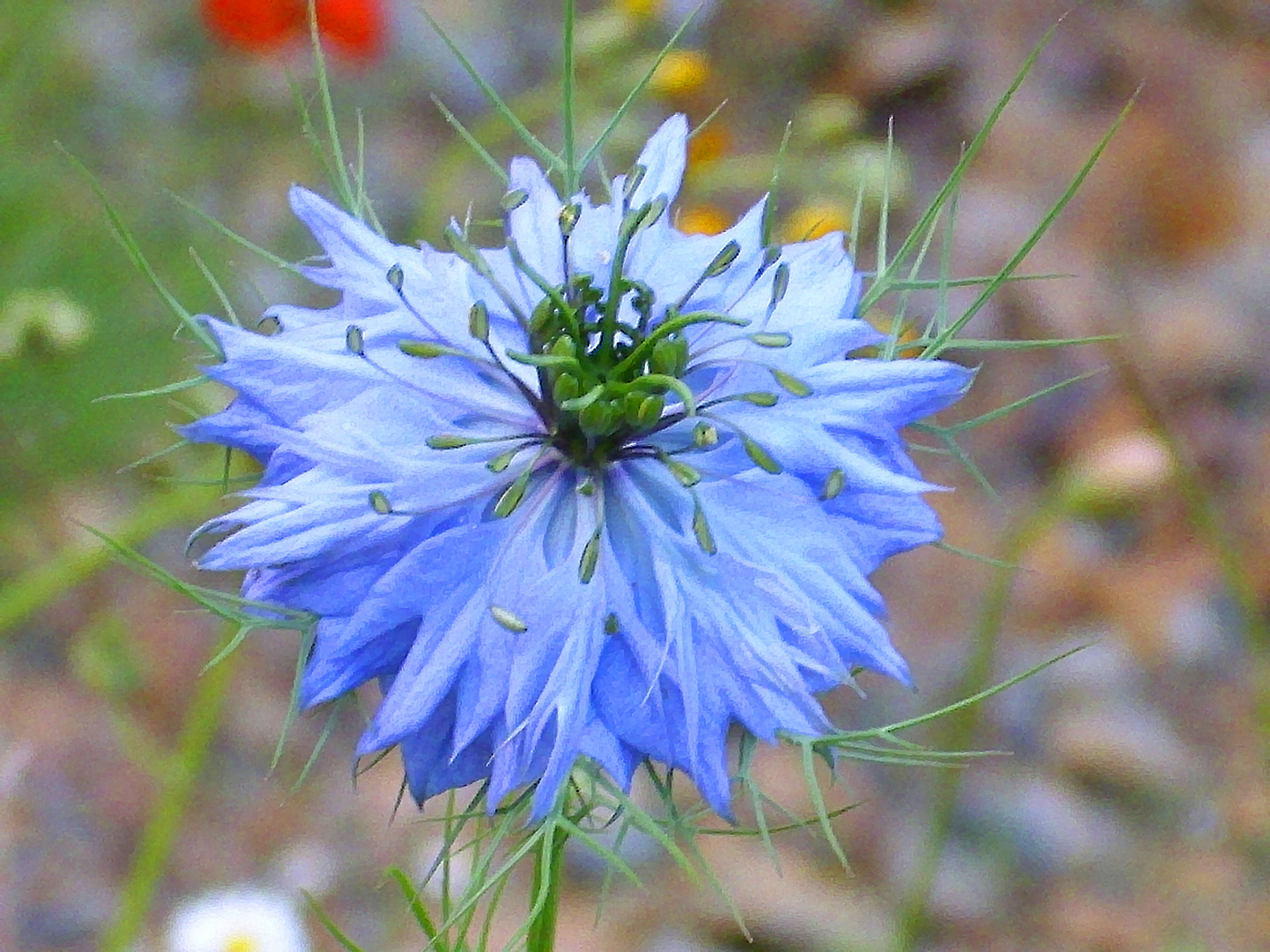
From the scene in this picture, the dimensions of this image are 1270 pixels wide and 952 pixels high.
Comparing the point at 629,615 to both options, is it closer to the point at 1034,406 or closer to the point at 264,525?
the point at 264,525

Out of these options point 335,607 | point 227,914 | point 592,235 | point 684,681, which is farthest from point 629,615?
point 227,914

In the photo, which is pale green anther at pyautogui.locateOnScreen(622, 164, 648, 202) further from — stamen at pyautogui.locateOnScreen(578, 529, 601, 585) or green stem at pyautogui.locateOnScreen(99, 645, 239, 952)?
green stem at pyautogui.locateOnScreen(99, 645, 239, 952)

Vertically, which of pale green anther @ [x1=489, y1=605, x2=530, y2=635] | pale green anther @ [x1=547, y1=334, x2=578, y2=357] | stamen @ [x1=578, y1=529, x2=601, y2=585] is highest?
pale green anther @ [x1=547, y1=334, x2=578, y2=357]


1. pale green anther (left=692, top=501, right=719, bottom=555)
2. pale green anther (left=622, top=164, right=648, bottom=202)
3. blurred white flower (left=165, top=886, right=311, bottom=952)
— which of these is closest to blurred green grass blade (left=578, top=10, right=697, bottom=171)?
pale green anther (left=622, top=164, right=648, bottom=202)

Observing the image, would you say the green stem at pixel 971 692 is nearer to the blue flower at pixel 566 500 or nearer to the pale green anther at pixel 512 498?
the blue flower at pixel 566 500

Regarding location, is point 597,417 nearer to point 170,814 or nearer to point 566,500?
point 566,500

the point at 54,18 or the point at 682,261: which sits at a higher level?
the point at 682,261
